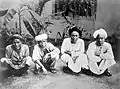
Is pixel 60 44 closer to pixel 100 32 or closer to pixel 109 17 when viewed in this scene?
pixel 100 32

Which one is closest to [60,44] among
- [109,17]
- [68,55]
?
[68,55]

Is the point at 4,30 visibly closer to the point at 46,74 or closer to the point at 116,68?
the point at 46,74

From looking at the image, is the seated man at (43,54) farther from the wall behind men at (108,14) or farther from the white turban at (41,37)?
the wall behind men at (108,14)

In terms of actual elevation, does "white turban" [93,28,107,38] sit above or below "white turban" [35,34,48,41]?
above

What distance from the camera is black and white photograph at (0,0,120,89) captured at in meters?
1.79

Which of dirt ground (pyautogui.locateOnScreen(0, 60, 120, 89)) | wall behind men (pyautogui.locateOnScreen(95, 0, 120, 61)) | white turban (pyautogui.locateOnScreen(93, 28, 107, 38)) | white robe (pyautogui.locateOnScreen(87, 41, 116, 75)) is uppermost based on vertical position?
wall behind men (pyautogui.locateOnScreen(95, 0, 120, 61))

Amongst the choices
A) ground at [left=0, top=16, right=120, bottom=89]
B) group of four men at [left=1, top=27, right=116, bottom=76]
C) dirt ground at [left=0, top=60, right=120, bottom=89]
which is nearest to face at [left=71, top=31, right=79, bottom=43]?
group of four men at [left=1, top=27, right=116, bottom=76]

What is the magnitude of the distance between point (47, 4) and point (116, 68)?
85 cm

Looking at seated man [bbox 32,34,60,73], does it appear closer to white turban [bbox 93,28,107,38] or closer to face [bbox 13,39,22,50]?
face [bbox 13,39,22,50]

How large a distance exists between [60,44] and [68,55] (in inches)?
4.9

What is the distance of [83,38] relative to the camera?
1804 millimetres

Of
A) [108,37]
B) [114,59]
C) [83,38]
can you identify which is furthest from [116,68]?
[83,38]

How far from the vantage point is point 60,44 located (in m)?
1.82

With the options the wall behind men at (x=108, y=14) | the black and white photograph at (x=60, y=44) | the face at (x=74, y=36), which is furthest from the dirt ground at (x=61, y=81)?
the wall behind men at (x=108, y=14)
